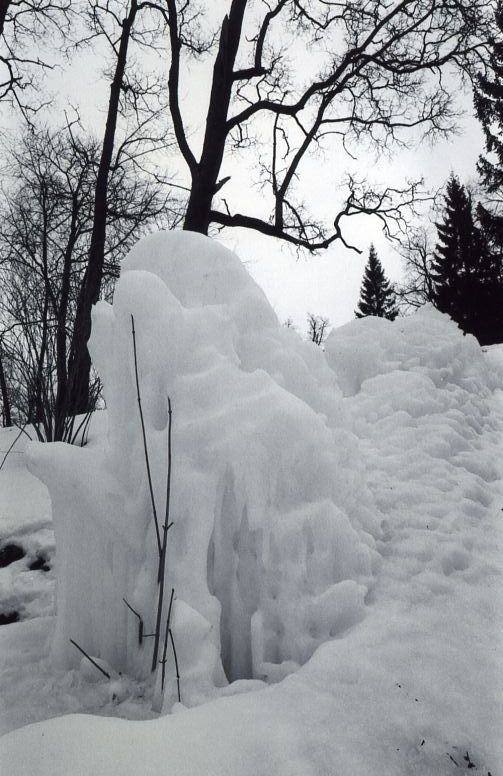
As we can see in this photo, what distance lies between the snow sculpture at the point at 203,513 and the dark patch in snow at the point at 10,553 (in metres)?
1.22

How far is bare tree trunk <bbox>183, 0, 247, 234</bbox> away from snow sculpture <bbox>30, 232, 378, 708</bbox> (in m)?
4.68

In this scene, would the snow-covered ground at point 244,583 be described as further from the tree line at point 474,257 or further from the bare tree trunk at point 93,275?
the tree line at point 474,257

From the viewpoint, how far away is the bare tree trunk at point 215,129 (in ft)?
20.5

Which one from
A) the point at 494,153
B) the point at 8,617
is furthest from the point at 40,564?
the point at 494,153

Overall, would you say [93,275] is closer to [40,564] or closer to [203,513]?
[40,564]

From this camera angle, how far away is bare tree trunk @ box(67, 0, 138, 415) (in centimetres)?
389

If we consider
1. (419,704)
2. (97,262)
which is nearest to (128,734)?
(419,704)

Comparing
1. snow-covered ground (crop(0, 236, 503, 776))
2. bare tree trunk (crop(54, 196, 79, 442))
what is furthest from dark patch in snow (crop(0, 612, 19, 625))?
bare tree trunk (crop(54, 196, 79, 442))

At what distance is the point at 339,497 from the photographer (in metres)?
1.99

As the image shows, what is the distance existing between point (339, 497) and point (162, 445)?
2.70 feet

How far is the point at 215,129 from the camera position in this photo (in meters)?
6.39

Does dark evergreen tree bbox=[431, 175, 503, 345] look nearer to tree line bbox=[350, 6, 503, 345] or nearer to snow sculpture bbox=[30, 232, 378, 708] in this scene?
tree line bbox=[350, 6, 503, 345]

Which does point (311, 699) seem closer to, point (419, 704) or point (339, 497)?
point (419, 704)

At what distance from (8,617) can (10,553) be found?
0.54 metres
